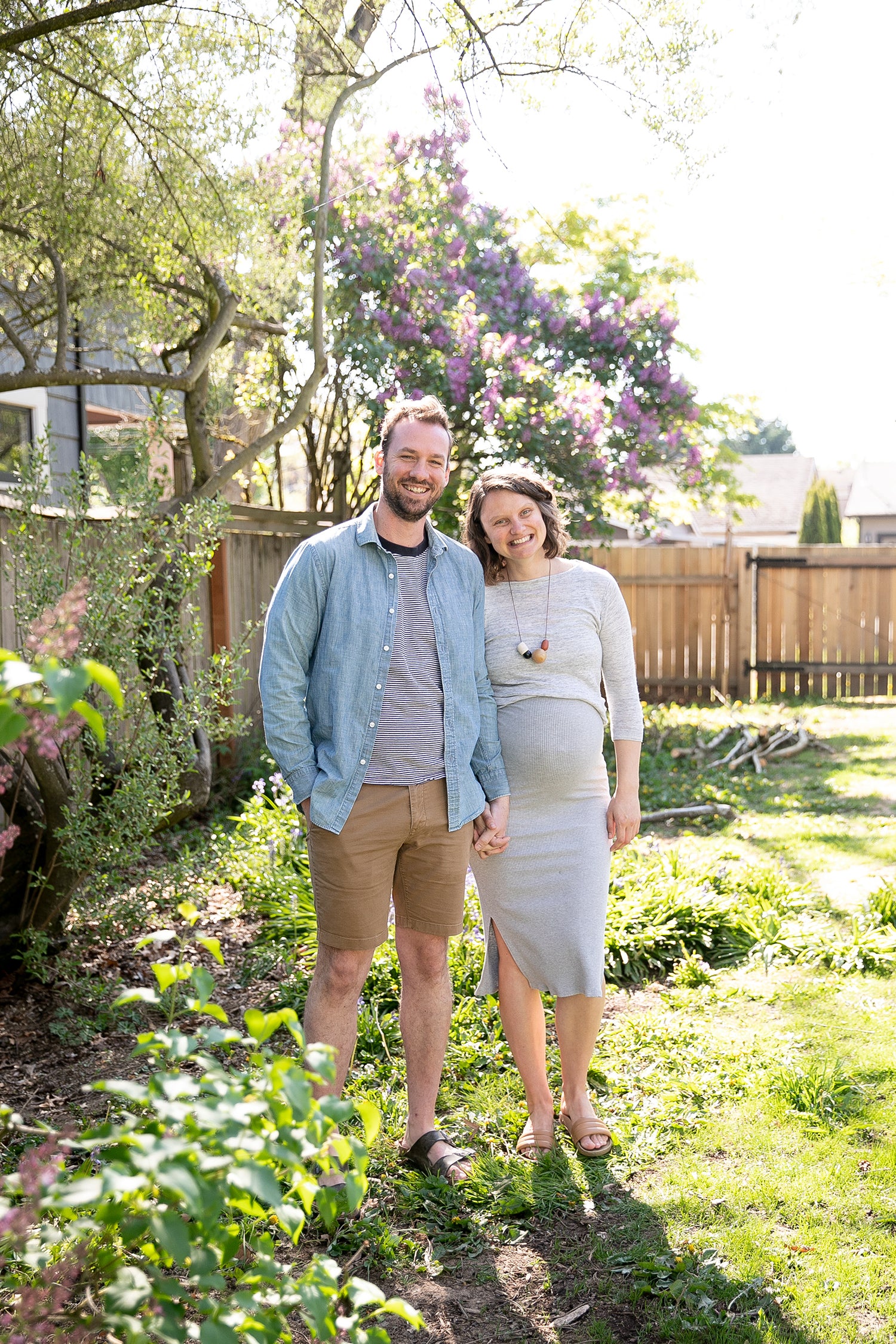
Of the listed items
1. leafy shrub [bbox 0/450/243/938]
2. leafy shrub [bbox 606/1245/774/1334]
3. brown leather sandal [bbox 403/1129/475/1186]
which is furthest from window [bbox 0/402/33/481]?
leafy shrub [bbox 606/1245/774/1334]

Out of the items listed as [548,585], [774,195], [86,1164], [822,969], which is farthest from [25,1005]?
[774,195]

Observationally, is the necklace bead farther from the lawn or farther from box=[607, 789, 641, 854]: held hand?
the lawn

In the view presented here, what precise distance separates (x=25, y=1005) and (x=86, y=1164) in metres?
1.75

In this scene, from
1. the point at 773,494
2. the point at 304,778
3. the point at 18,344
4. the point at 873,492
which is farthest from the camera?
the point at 773,494

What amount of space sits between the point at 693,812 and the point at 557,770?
162 inches

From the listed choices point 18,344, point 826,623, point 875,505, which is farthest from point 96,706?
point 875,505

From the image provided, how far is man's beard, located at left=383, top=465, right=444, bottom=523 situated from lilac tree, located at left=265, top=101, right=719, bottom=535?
192 inches

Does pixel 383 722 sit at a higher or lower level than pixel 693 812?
higher

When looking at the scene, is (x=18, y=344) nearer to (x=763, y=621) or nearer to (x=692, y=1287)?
(x=692, y=1287)

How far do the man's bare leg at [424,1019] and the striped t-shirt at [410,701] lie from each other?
1.54 ft

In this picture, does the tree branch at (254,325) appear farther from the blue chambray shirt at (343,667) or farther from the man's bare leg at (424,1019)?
the man's bare leg at (424,1019)

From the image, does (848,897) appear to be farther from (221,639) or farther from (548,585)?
(221,639)

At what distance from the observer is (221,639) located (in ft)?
24.0

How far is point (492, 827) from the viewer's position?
3.09m
